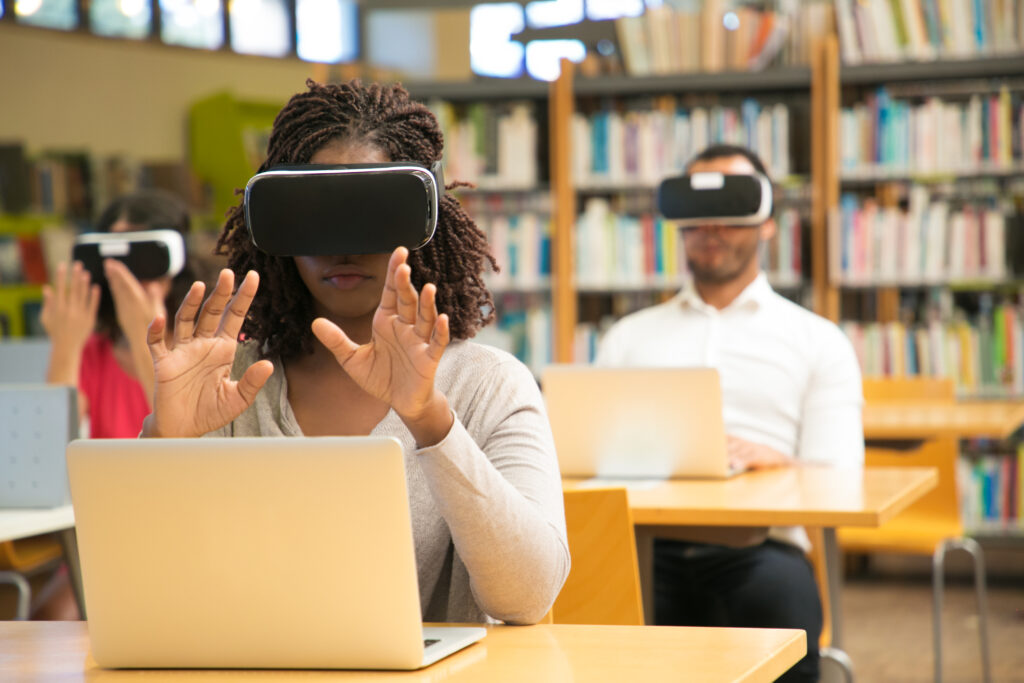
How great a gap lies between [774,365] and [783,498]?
76cm

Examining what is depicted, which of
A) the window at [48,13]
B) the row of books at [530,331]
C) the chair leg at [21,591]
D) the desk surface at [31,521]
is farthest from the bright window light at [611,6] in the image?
the desk surface at [31,521]

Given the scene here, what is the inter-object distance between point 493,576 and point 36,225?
607 cm

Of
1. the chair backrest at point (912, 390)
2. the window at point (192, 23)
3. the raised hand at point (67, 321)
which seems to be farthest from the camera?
the window at point (192, 23)

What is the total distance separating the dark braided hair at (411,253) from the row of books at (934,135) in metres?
3.37

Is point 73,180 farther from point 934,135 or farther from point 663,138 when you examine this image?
point 934,135

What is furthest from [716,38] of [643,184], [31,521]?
[31,521]

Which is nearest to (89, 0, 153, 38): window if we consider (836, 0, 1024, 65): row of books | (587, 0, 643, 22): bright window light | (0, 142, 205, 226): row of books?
(0, 142, 205, 226): row of books

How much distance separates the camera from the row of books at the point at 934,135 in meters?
4.54

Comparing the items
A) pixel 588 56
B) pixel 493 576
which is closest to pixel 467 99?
pixel 588 56

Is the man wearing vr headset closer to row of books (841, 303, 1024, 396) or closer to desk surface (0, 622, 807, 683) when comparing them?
desk surface (0, 622, 807, 683)

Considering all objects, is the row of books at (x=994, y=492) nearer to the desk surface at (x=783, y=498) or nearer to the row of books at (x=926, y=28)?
the row of books at (x=926, y=28)

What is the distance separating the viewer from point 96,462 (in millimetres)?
1042

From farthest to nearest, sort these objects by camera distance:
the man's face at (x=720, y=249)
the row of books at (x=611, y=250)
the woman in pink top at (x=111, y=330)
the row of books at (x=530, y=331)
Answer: the row of books at (x=530, y=331) < the row of books at (x=611, y=250) < the man's face at (x=720, y=249) < the woman in pink top at (x=111, y=330)

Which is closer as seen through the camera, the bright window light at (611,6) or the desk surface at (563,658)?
the desk surface at (563,658)
